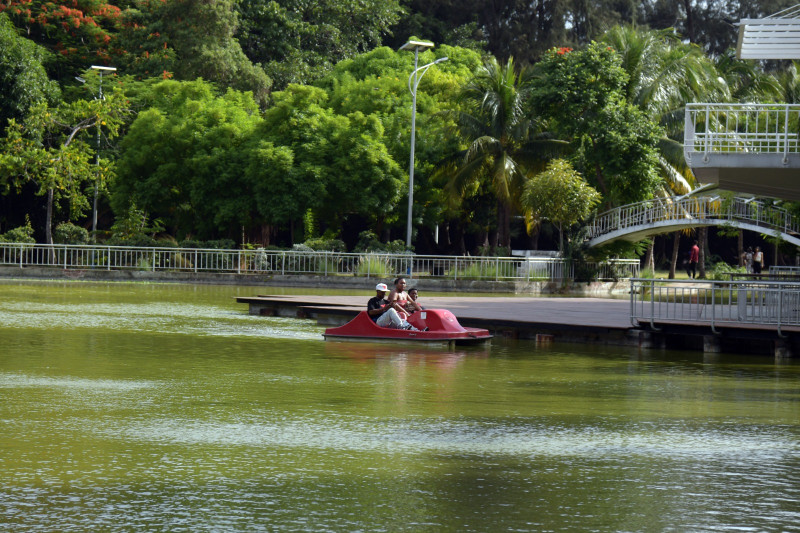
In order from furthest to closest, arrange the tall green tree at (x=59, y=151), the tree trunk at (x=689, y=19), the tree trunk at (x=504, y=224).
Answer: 1. the tree trunk at (x=689, y=19)
2. the tall green tree at (x=59, y=151)
3. the tree trunk at (x=504, y=224)

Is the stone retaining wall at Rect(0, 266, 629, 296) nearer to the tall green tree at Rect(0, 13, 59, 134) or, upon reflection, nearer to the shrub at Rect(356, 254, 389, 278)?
the shrub at Rect(356, 254, 389, 278)

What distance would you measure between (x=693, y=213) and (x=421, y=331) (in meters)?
28.1

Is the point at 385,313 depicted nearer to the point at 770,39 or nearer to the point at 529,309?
the point at 529,309

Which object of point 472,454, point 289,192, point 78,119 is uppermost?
point 78,119

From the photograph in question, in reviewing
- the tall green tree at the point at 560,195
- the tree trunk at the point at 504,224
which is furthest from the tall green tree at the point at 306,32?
the tall green tree at the point at 560,195

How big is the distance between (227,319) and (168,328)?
3237 mm

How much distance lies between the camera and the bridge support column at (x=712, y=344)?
20.8m

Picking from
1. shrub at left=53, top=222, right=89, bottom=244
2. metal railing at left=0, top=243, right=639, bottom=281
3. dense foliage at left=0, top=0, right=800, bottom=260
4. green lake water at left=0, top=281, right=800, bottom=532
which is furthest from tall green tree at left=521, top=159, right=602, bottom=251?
green lake water at left=0, top=281, right=800, bottom=532

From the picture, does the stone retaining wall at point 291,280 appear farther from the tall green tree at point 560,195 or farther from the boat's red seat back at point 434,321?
the boat's red seat back at point 434,321

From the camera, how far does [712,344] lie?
20844mm

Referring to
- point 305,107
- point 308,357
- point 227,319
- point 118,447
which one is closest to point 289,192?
point 305,107

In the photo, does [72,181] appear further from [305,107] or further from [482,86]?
[482,86]

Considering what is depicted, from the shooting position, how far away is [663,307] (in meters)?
→ 26.1

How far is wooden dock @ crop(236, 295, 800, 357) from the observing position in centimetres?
2047
